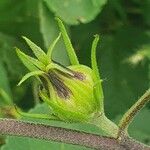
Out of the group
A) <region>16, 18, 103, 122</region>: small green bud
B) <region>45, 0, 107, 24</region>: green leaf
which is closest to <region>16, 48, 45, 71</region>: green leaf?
<region>16, 18, 103, 122</region>: small green bud

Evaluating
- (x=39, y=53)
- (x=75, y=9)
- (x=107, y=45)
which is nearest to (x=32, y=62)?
(x=39, y=53)

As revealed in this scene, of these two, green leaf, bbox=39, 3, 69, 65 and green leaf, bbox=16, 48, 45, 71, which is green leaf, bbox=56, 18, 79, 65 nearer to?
green leaf, bbox=16, 48, 45, 71

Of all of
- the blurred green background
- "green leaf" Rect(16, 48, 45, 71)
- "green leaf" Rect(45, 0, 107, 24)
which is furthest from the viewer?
the blurred green background

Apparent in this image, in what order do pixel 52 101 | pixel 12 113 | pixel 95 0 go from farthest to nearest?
1. pixel 95 0
2. pixel 12 113
3. pixel 52 101

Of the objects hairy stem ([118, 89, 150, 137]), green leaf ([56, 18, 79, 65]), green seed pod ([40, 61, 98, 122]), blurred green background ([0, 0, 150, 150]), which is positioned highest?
green leaf ([56, 18, 79, 65])

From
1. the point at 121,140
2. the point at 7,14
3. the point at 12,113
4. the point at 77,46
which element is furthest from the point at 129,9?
the point at 121,140

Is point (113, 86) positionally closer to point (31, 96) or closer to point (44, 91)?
point (31, 96)
